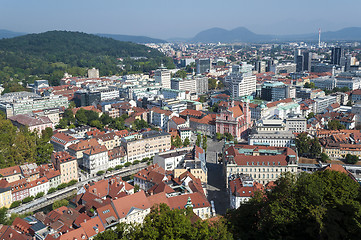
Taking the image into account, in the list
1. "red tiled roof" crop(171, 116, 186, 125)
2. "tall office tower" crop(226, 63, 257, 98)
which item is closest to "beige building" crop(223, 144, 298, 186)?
"red tiled roof" crop(171, 116, 186, 125)

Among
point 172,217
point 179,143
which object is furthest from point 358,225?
point 179,143

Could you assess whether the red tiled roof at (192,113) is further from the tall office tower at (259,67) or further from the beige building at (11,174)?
the tall office tower at (259,67)

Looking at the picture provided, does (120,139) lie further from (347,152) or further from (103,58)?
(103,58)

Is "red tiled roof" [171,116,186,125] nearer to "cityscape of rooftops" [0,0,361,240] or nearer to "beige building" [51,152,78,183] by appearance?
"cityscape of rooftops" [0,0,361,240]

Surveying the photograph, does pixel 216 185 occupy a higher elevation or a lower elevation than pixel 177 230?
lower

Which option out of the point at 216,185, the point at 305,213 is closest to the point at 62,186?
the point at 216,185

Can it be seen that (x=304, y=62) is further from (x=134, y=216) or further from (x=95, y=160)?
(x=134, y=216)

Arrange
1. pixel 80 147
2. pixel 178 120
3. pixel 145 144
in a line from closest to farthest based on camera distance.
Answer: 1. pixel 80 147
2. pixel 145 144
3. pixel 178 120
